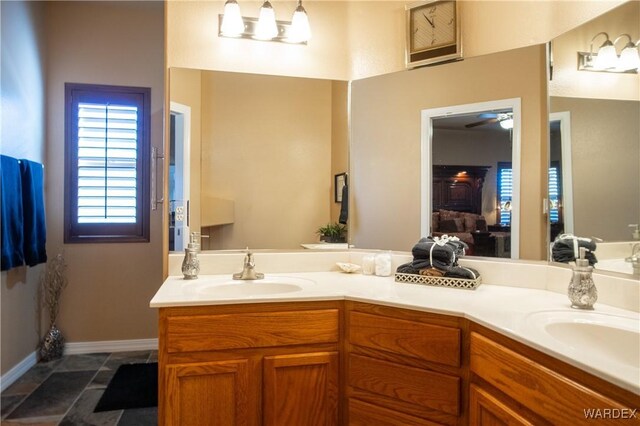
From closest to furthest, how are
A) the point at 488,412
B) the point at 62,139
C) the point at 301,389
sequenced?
the point at 488,412 → the point at 301,389 → the point at 62,139

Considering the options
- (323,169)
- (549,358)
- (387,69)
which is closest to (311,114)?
(323,169)

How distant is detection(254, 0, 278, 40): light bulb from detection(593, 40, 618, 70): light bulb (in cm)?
153

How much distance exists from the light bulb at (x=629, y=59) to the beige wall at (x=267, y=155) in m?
1.34

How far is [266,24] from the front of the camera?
206cm

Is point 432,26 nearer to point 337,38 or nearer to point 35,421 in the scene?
point 337,38

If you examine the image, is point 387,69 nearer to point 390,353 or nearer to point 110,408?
point 390,353

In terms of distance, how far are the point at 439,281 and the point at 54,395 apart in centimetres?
244

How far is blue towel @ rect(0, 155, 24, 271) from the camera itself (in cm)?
230

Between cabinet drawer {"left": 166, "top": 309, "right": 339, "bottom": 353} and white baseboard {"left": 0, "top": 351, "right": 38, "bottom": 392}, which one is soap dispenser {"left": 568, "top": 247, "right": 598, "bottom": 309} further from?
white baseboard {"left": 0, "top": 351, "right": 38, "bottom": 392}

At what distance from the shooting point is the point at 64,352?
299 cm

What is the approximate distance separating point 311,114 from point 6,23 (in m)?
2.04

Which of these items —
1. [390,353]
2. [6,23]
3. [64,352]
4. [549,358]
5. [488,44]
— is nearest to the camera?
[549,358]

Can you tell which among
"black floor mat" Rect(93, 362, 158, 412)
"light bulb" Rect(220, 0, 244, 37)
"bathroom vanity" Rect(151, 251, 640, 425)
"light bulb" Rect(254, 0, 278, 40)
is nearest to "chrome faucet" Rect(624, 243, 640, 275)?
"bathroom vanity" Rect(151, 251, 640, 425)

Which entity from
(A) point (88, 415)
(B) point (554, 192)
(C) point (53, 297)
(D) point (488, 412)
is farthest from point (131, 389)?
(B) point (554, 192)
